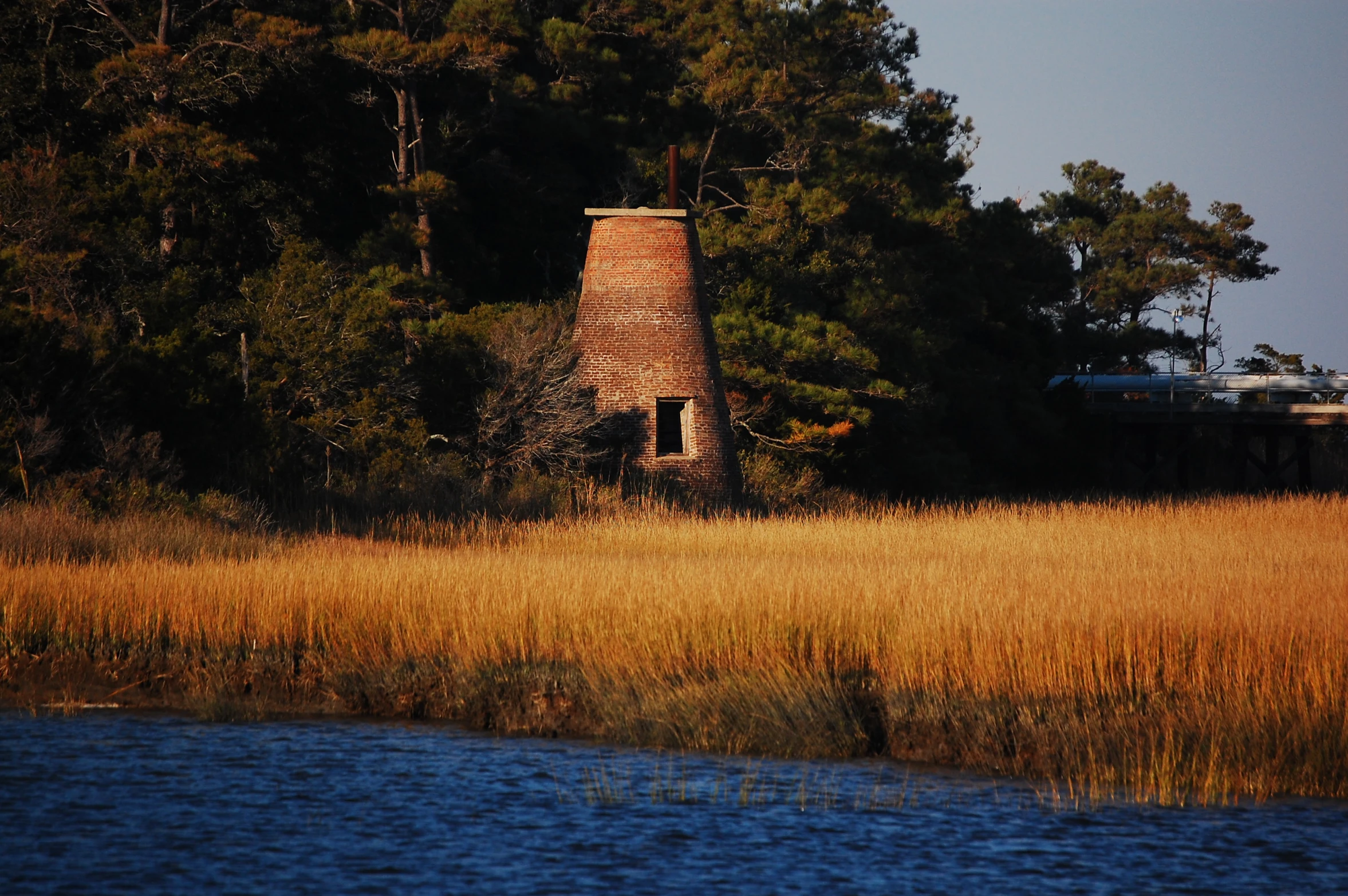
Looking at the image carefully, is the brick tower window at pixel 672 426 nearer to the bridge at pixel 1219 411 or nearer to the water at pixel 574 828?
the water at pixel 574 828

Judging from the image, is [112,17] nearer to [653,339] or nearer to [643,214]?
[643,214]

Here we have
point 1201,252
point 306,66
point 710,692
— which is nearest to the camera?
point 710,692

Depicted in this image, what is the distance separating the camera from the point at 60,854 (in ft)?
27.2

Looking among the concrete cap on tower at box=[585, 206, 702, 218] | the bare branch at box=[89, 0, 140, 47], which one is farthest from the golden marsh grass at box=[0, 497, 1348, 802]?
the bare branch at box=[89, 0, 140, 47]

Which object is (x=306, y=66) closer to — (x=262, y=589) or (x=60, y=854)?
(x=262, y=589)

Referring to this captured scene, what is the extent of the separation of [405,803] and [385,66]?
73.5 ft

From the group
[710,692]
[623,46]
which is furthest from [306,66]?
[710,692]

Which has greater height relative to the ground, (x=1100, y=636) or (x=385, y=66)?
(x=385, y=66)

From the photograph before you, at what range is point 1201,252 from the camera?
215ft

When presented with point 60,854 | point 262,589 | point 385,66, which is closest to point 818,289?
point 385,66

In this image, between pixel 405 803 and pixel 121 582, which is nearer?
pixel 405 803

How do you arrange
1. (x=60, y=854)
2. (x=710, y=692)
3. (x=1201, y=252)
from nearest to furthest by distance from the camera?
(x=60, y=854)
(x=710, y=692)
(x=1201, y=252)

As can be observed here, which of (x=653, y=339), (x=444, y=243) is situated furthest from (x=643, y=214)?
(x=444, y=243)

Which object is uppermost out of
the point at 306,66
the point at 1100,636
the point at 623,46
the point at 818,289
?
the point at 623,46
